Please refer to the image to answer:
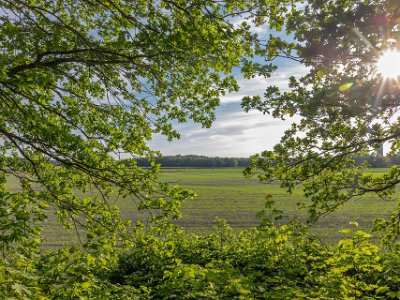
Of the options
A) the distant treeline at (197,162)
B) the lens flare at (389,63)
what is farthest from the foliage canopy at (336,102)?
the distant treeline at (197,162)

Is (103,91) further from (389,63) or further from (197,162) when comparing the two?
(197,162)

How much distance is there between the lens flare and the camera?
23.4 ft

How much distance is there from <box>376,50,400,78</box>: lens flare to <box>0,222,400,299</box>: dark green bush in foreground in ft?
11.8

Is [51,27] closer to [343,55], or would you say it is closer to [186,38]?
[186,38]

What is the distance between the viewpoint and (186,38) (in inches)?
229

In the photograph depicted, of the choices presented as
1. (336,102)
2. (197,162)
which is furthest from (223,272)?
(197,162)

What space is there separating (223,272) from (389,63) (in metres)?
5.61

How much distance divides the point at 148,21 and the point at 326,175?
16.3ft

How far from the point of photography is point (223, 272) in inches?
A: 183

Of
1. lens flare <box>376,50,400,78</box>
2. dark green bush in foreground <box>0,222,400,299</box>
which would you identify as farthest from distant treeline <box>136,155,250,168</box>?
lens flare <box>376,50,400,78</box>

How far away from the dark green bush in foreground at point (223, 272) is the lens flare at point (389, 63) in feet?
11.8

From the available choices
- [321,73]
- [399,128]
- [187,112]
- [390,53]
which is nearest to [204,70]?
[187,112]

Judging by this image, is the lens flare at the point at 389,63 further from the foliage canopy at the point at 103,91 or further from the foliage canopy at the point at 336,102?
the foliage canopy at the point at 103,91

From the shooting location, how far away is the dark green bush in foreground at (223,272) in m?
4.36
